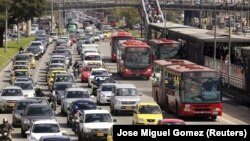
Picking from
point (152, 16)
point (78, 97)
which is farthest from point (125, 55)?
point (152, 16)

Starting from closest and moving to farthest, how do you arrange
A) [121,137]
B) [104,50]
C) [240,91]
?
1. [121,137]
2. [240,91]
3. [104,50]

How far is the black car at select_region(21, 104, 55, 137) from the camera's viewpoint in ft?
122

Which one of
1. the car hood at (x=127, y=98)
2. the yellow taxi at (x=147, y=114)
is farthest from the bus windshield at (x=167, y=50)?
the yellow taxi at (x=147, y=114)

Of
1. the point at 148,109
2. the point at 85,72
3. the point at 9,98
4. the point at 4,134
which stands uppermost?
the point at 4,134

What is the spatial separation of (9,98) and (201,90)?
1115cm

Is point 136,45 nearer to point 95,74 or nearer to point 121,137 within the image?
point 95,74

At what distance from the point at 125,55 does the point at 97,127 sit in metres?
36.8

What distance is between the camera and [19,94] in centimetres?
4909

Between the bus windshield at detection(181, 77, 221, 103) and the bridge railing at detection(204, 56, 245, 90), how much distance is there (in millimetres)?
8960

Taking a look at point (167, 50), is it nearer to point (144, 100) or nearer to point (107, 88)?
point (144, 100)

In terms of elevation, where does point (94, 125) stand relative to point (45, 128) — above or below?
below

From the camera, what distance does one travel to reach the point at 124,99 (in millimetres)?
46594

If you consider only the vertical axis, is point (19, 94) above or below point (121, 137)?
below

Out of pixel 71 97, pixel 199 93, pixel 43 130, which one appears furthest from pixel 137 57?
pixel 43 130
